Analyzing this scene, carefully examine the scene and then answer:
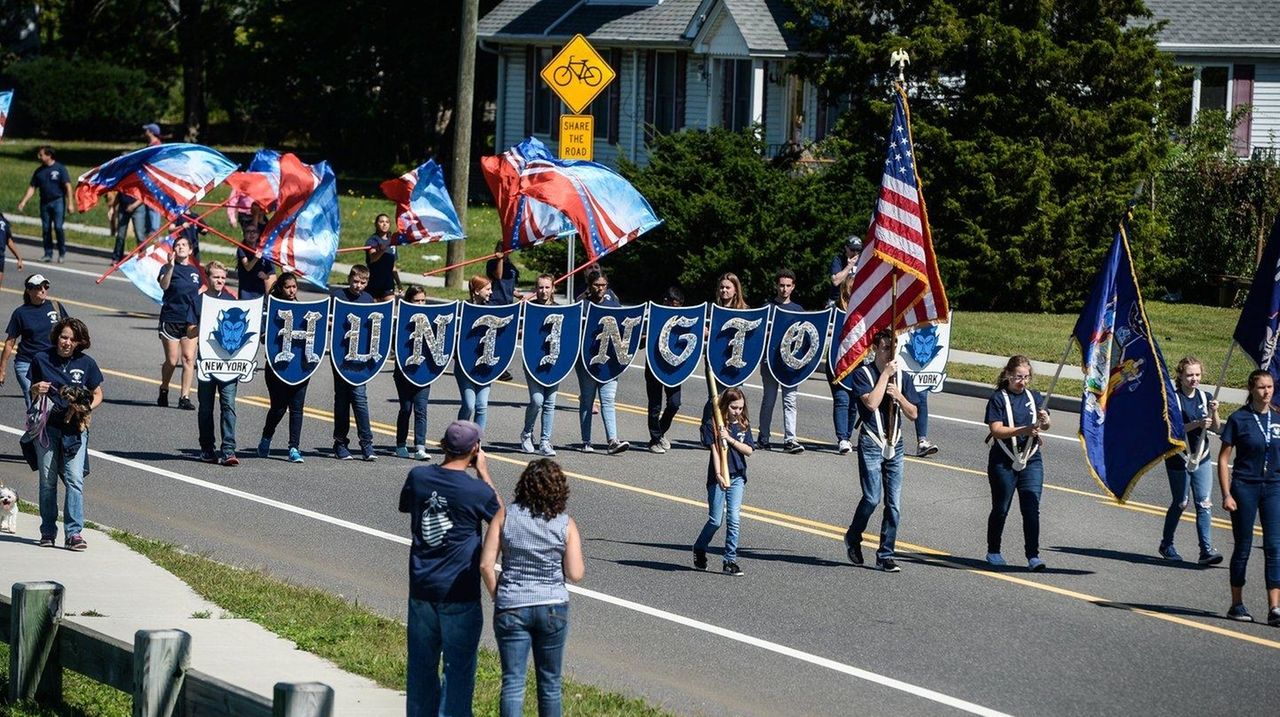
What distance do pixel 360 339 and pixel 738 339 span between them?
156 inches

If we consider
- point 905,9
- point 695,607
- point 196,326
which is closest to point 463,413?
point 196,326

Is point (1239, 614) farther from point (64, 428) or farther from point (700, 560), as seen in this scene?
point (64, 428)

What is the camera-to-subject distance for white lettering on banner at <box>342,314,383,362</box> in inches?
675

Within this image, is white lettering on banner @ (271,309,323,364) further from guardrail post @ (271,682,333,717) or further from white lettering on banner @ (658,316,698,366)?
guardrail post @ (271,682,333,717)

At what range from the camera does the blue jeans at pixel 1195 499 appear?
1389 centimetres

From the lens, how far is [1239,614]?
12164mm

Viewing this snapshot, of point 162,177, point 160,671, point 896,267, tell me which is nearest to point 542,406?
point 896,267

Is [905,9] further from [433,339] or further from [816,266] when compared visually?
[433,339]

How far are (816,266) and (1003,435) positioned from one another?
13.6 m

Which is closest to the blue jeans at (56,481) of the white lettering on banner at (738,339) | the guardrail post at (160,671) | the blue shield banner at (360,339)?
the blue shield banner at (360,339)

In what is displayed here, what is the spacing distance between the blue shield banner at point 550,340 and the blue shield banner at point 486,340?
16cm

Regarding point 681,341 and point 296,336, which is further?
point 681,341

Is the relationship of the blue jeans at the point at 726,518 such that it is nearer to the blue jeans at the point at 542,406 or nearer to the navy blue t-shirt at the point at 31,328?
the blue jeans at the point at 542,406

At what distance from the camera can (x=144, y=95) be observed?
61.8 m
